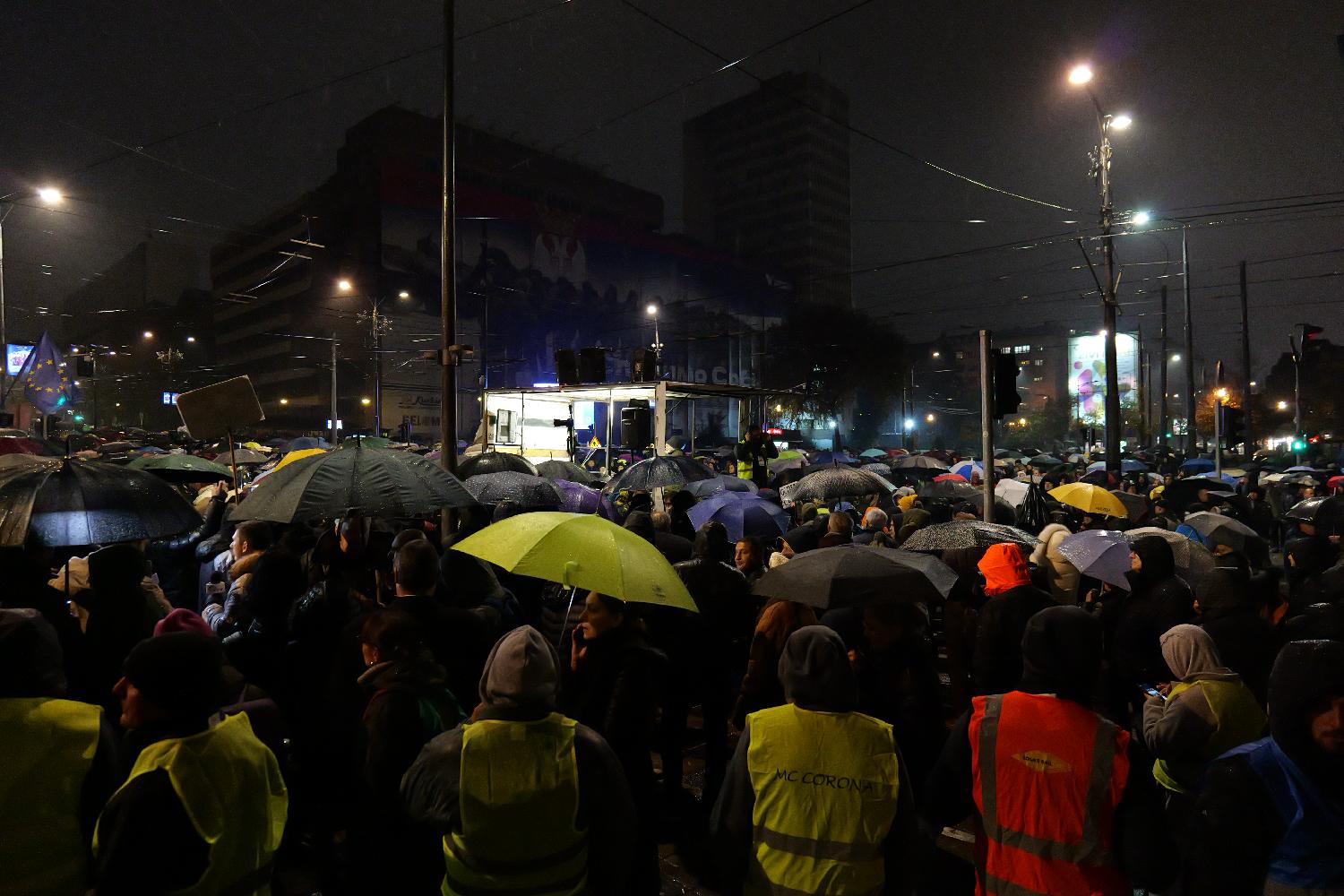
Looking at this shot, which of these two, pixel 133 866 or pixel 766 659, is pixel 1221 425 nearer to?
pixel 766 659

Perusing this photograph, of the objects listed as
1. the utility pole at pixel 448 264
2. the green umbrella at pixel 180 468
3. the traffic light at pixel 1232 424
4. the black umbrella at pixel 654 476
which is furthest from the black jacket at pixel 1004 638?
the traffic light at pixel 1232 424

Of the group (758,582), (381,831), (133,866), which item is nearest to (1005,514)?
(758,582)

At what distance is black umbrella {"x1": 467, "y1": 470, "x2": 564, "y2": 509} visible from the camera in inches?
344

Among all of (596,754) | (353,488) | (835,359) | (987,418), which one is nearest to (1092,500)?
(987,418)

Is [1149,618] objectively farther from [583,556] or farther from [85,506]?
[85,506]

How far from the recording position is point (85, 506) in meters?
4.45

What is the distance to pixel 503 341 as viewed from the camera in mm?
73438

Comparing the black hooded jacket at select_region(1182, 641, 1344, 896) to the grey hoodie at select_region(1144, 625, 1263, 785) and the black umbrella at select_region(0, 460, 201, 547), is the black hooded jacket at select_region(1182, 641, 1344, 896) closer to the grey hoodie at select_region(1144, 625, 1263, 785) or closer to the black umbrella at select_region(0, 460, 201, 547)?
the grey hoodie at select_region(1144, 625, 1263, 785)

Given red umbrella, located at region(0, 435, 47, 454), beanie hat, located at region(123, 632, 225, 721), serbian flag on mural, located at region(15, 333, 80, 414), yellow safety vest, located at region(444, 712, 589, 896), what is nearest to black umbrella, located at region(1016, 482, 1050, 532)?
yellow safety vest, located at region(444, 712, 589, 896)

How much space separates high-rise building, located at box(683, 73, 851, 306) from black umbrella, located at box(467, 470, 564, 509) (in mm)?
129485

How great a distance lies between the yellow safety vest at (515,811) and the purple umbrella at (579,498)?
724 cm

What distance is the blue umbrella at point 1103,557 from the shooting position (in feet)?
18.6

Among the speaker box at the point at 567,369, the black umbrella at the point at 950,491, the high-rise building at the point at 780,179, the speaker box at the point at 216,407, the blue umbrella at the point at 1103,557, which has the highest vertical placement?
the high-rise building at the point at 780,179

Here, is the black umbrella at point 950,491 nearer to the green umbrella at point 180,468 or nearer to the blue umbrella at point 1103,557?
the blue umbrella at point 1103,557
